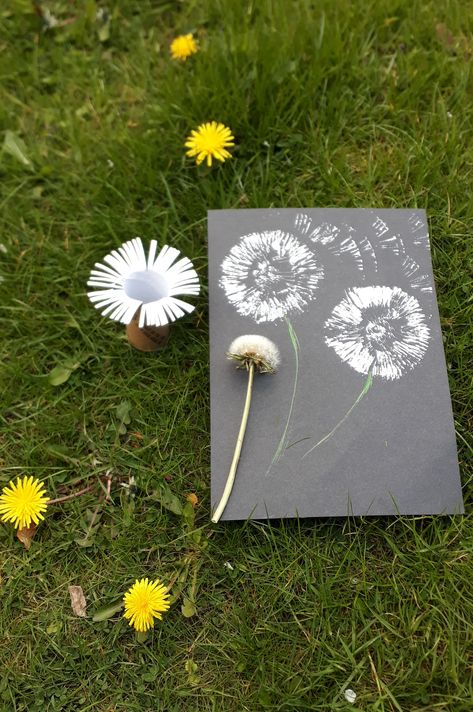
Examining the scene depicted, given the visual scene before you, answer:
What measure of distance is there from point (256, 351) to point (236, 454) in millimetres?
195

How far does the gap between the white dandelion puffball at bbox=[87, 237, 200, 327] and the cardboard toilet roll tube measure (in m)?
0.03

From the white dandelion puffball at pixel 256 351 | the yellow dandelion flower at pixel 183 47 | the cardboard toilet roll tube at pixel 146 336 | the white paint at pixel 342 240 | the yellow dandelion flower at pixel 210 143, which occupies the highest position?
the yellow dandelion flower at pixel 183 47

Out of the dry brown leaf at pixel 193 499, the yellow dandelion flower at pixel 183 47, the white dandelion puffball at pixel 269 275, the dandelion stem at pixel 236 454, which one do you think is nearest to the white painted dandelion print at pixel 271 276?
the white dandelion puffball at pixel 269 275

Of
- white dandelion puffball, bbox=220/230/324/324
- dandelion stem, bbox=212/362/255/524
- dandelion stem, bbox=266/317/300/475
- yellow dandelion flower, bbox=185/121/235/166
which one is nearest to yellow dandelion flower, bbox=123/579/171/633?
dandelion stem, bbox=212/362/255/524

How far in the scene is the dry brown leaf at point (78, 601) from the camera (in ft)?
3.91

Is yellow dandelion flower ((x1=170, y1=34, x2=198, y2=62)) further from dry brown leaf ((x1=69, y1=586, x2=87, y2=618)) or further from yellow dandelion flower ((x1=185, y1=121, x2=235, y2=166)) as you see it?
dry brown leaf ((x1=69, y1=586, x2=87, y2=618))

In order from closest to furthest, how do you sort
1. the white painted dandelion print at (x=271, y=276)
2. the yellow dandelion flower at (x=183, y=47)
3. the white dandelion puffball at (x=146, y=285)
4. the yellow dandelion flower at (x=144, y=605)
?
1. the yellow dandelion flower at (x=144, y=605)
2. the white dandelion puffball at (x=146, y=285)
3. the white painted dandelion print at (x=271, y=276)
4. the yellow dandelion flower at (x=183, y=47)

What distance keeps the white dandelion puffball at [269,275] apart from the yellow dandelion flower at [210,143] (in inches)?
7.9

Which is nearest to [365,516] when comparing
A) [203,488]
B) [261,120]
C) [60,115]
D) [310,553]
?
[310,553]

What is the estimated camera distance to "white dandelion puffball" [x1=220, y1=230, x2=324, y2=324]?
1350 millimetres

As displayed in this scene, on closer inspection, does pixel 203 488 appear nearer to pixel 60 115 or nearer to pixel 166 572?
pixel 166 572

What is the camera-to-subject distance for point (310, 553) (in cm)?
121

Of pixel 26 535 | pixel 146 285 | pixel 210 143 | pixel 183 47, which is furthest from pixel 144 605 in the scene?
pixel 183 47

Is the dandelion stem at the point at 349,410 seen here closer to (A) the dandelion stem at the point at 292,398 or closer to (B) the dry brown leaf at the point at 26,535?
(A) the dandelion stem at the point at 292,398
